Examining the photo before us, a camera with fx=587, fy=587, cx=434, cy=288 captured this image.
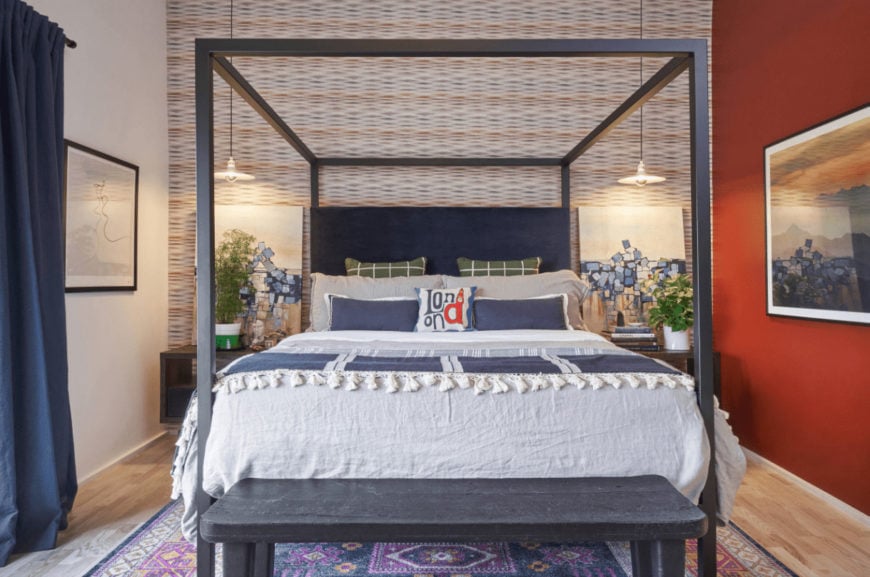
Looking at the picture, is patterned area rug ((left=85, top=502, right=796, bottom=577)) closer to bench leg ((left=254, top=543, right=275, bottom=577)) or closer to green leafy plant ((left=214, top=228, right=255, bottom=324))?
bench leg ((left=254, top=543, right=275, bottom=577))

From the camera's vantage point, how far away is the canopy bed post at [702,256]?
2006 mm

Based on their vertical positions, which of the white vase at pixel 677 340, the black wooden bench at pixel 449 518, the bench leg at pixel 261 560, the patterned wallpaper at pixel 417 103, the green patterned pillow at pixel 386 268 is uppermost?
the patterned wallpaper at pixel 417 103

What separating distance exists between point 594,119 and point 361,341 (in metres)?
2.54

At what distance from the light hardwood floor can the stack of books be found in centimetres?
91

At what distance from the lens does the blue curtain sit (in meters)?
2.27

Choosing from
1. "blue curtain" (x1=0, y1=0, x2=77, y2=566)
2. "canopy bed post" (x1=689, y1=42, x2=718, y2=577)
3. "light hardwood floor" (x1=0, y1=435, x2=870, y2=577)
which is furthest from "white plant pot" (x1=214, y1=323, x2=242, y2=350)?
"canopy bed post" (x1=689, y1=42, x2=718, y2=577)

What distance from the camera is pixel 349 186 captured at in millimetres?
4258

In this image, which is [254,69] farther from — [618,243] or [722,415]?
[722,415]

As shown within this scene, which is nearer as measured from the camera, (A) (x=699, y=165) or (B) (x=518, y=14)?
(A) (x=699, y=165)

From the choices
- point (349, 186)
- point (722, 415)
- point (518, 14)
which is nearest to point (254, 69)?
point (349, 186)

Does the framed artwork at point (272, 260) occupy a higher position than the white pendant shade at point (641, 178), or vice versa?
the white pendant shade at point (641, 178)

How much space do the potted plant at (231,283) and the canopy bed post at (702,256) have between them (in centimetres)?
292

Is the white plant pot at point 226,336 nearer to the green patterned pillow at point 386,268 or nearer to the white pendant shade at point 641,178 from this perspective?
the green patterned pillow at point 386,268

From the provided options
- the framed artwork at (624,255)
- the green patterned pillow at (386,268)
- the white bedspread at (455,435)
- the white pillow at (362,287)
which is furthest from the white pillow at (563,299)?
the white bedspread at (455,435)
